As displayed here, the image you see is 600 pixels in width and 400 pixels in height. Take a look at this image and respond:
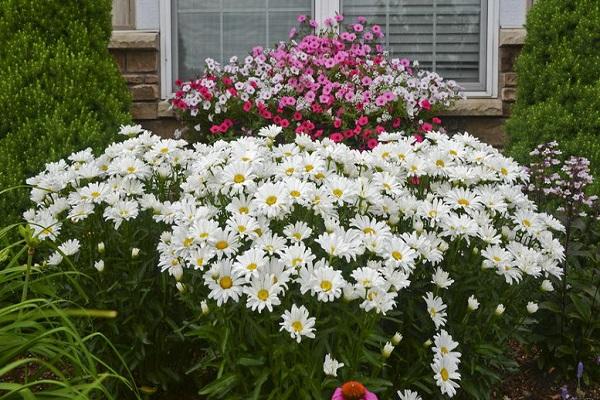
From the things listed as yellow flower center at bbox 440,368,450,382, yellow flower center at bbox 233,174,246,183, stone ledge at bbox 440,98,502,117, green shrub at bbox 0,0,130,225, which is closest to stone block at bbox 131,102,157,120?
green shrub at bbox 0,0,130,225

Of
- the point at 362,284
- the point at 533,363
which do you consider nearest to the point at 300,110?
the point at 533,363

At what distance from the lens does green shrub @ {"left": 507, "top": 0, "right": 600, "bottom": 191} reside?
16.1 feet

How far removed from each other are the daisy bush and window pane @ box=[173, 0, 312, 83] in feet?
11.7

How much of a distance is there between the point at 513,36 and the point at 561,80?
3.78 feet

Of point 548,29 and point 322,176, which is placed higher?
point 548,29

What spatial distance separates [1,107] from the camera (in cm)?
439

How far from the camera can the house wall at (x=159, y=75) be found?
6180 mm

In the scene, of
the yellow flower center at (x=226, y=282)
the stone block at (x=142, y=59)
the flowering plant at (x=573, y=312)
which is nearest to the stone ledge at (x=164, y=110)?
the stone block at (x=142, y=59)

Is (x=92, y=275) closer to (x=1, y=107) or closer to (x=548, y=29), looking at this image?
(x=1, y=107)

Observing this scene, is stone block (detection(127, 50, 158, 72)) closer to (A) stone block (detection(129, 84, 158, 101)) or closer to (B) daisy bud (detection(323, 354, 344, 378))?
(A) stone block (detection(129, 84, 158, 101))

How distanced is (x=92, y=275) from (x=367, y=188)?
1041 mm

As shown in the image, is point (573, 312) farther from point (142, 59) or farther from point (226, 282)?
point (142, 59)

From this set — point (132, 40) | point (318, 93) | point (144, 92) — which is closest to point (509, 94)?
point (318, 93)

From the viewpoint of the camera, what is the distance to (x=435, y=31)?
21.1ft
